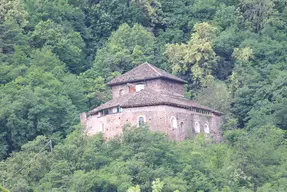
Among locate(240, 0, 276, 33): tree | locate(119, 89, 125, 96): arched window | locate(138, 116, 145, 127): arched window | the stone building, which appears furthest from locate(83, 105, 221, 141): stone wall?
locate(240, 0, 276, 33): tree

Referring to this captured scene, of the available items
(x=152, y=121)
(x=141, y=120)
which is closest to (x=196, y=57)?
(x=152, y=121)

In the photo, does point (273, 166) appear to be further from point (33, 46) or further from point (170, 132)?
point (33, 46)

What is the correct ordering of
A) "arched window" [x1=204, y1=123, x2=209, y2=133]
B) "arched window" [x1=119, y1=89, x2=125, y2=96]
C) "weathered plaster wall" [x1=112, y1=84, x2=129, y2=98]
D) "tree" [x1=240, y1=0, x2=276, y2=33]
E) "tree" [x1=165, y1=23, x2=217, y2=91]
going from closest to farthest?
"arched window" [x1=204, y1=123, x2=209, y2=133]
"weathered plaster wall" [x1=112, y1=84, x2=129, y2=98]
"arched window" [x1=119, y1=89, x2=125, y2=96]
"tree" [x1=165, y1=23, x2=217, y2=91]
"tree" [x1=240, y1=0, x2=276, y2=33]

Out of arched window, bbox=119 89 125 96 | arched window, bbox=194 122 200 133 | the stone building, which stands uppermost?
arched window, bbox=119 89 125 96

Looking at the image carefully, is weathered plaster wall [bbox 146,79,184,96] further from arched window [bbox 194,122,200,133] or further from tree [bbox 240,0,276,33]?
tree [bbox 240,0,276,33]

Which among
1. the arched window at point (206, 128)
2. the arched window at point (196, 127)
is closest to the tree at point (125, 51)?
the arched window at point (206, 128)

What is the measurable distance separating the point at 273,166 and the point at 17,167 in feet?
51.4

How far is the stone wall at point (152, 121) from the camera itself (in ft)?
191

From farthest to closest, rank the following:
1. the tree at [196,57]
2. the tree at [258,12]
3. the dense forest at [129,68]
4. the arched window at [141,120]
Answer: the tree at [258,12], the tree at [196,57], the arched window at [141,120], the dense forest at [129,68]

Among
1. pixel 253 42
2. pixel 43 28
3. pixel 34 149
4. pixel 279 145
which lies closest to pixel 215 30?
pixel 253 42

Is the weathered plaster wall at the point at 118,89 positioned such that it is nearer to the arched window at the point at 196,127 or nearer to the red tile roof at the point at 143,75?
the red tile roof at the point at 143,75

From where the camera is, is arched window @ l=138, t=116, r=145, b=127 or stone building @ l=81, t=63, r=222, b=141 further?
stone building @ l=81, t=63, r=222, b=141

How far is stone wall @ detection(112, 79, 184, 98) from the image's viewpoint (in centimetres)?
6300

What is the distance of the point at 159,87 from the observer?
62969 mm
